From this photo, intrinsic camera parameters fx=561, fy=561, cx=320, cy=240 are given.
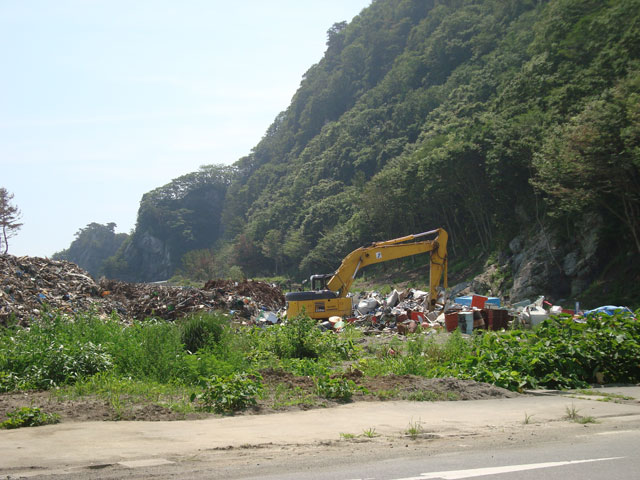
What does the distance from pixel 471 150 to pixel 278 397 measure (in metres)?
40.6

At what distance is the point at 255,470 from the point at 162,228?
16390cm

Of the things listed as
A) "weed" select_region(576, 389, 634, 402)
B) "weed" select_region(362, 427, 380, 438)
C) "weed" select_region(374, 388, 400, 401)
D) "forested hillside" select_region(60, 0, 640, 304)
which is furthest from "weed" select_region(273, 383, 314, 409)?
"forested hillside" select_region(60, 0, 640, 304)

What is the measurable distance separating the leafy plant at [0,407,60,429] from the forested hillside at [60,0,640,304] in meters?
25.0

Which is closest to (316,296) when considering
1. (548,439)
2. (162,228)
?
(548,439)

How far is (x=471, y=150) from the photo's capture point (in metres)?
45.7

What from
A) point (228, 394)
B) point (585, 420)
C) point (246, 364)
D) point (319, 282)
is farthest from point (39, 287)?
point (585, 420)

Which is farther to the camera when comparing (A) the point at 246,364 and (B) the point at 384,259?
(B) the point at 384,259

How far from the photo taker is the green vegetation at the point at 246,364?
8.41 m

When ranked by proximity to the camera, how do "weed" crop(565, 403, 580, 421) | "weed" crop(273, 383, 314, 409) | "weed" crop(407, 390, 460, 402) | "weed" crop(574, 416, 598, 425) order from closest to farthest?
"weed" crop(574, 416, 598, 425) < "weed" crop(565, 403, 580, 421) < "weed" crop(273, 383, 314, 409) < "weed" crop(407, 390, 460, 402)

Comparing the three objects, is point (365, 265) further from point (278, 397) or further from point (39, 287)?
point (278, 397)

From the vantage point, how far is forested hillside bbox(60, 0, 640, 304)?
29953 millimetres

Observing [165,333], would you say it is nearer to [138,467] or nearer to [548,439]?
[138,467]

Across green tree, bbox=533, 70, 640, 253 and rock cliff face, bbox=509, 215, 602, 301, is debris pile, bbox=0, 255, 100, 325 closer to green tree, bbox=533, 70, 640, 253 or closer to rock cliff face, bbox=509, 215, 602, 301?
green tree, bbox=533, 70, 640, 253

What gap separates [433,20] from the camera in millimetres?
109125
